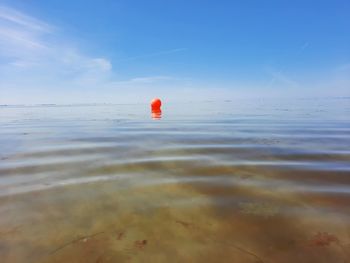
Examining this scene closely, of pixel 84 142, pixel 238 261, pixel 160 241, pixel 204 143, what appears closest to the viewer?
pixel 238 261

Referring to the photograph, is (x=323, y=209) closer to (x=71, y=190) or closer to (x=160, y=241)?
(x=160, y=241)

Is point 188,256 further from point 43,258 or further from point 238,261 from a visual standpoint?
point 43,258

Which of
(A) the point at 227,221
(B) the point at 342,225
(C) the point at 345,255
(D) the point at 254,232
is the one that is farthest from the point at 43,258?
(B) the point at 342,225

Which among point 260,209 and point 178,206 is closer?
point 260,209

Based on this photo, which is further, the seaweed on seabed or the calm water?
the seaweed on seabed

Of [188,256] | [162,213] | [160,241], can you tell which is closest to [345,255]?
[188,256]

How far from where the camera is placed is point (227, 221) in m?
2.78

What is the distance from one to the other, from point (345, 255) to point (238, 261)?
96 cm

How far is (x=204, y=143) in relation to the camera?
23.2 feet

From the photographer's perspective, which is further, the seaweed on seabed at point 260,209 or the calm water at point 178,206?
Result: the seaweed on seabed at point 260,209

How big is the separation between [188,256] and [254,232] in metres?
0.81

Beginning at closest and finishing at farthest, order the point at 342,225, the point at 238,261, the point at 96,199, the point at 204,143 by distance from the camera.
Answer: the point at 238,261, the point at 342,225, the point at 96,199, the point at 204,143

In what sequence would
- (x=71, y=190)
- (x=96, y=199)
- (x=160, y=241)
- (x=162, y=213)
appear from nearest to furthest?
(x=160, y=241), (x=162, y=213), (x=96, y=199), (x=71, y=190)

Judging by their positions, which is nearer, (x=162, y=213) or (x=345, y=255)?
Answer: (x=345, y=255)
